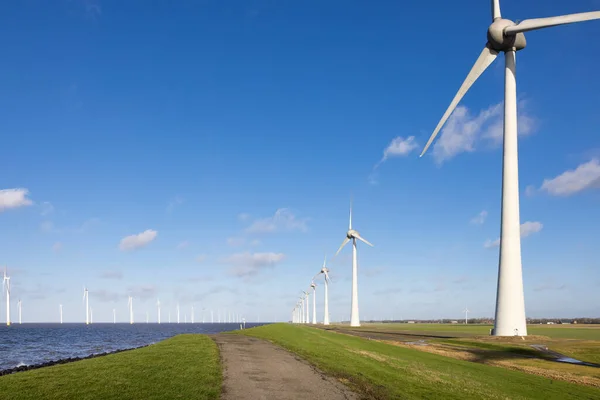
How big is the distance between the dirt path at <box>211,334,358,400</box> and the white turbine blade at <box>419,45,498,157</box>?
27156mm

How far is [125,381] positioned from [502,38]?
50181mm

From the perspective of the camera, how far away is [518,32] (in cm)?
A: 5147

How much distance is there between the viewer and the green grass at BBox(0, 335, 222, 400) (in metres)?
16.7

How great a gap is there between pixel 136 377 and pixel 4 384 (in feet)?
15.9

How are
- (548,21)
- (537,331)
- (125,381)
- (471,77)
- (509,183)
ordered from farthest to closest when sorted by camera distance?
(537,331)
(471,77)
(509,183)
(548,21)
(125,381)

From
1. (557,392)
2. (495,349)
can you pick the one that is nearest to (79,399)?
(557,392)

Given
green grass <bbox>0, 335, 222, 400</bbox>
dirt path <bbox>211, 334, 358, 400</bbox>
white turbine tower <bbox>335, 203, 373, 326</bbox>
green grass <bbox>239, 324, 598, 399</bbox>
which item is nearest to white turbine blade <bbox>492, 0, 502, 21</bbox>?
green grass <bbox>239, 324, 598, 399</bbox>

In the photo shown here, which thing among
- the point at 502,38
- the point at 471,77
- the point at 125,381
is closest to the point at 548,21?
the point at 502,38

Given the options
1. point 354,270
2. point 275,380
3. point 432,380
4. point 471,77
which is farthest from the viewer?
point 354,270

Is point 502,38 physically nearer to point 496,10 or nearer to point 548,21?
point 496,10

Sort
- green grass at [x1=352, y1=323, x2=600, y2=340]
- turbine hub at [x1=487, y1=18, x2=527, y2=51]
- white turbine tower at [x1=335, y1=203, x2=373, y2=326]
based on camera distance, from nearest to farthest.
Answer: turbine hub at [x1=487, y1=18, x2=527, y2=51]
green grass at [x1=352, y1=323, x2=600, y2=340]
white turbine tower at [x1=335, y1=203, x2=373, y2=326]

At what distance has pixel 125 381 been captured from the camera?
1925cm

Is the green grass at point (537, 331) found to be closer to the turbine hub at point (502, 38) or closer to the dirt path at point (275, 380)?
the turbine hub at point (502, 38)

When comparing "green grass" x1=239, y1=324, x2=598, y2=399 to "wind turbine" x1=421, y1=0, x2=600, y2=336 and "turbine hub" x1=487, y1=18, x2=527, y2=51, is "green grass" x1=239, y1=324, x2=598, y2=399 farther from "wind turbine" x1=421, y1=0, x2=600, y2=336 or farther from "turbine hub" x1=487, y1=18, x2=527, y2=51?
"turbine hub" x1=487, y1=18, x2=527, y2=51
